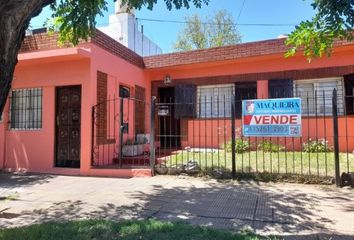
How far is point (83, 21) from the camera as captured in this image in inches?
250

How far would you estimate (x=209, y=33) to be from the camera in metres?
29.4

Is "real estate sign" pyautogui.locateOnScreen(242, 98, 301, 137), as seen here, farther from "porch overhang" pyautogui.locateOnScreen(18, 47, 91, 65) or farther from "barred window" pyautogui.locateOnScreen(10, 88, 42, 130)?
"barred window" pyautogui.locateOnScreen(10, 88, 42, 130)

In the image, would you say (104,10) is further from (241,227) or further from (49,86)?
(241,227)

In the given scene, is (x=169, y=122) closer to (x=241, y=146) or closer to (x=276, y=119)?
(x=241, y=146)

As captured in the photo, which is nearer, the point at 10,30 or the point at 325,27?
the point at 10,30

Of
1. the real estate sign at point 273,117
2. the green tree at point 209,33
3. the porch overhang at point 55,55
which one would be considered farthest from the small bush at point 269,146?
→ the green tree at point 209,33

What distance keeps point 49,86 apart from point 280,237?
7887mm

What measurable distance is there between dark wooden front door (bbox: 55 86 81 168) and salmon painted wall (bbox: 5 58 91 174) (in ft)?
0.61

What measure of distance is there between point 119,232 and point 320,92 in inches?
376

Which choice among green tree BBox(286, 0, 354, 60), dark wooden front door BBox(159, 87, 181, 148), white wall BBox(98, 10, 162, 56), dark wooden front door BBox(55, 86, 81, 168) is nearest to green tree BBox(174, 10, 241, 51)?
white wall BBox(98, 10, 162, 56)

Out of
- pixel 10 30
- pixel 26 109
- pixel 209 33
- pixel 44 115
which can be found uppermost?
pixel 209 33

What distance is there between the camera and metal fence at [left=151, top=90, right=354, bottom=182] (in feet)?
→ 26.0

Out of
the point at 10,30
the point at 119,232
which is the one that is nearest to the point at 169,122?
the point at 119,232

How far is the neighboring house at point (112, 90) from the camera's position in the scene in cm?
921
